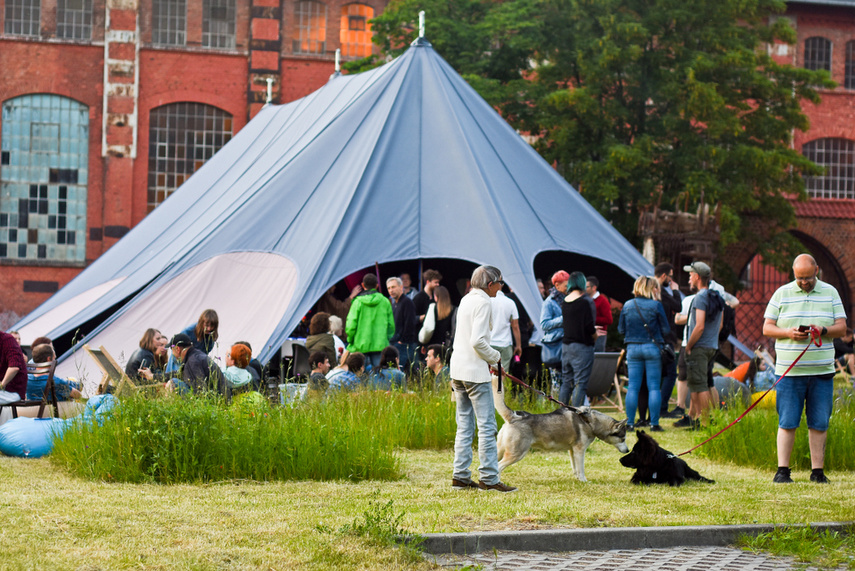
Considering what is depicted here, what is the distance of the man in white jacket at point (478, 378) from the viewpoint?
673cm

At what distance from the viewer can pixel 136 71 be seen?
25766 mm

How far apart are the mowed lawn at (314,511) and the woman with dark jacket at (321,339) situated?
318 cm

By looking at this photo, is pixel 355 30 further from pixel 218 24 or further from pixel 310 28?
pixel 218 24

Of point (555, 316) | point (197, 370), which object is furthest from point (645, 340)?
point (197, 370)

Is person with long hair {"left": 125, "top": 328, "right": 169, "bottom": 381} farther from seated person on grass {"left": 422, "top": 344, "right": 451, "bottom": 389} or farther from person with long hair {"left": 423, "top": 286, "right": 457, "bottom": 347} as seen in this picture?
person with long hair {"left": 423, "top": 286, "right": 457, "bottom": 347}

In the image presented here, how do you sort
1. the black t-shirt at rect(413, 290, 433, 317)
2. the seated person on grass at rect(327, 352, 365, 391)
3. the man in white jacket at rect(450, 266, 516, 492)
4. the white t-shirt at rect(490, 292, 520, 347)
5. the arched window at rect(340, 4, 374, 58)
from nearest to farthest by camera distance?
1. the man in white jacket at rect(450, 266, 516, 492)
2. the seated person on grass at rect(327, 352, 365, 391)
3. the white t-shirt at rect(490, 292, 520, 347)
4. the black t-shirt at rect(413, 290, 433, 317)
5. the arched window at rect(340, 4, 374, 58)

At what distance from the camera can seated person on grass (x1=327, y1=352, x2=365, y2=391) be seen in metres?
9.60

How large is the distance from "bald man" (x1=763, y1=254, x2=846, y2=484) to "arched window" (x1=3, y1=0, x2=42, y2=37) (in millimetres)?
22481

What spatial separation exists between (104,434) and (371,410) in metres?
2.40

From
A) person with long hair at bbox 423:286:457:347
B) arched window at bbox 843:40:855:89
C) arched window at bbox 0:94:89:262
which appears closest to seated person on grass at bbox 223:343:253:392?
person with long hair at bbox 423:286:457:347

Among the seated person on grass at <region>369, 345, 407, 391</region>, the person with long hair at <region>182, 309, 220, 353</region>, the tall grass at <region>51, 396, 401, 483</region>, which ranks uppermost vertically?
the person with long hair at <region>182, 309, 220, 353</region>

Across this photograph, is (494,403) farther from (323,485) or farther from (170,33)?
(170,33)

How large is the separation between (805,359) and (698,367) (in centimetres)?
295

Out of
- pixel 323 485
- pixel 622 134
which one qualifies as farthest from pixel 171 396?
pixel 622 134
